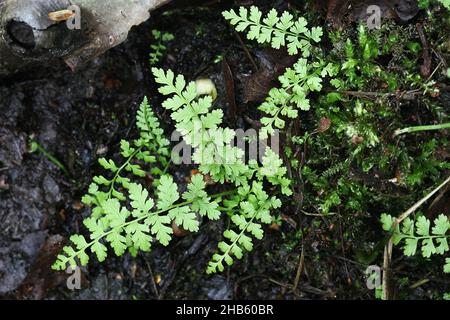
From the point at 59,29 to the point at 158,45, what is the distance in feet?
3.15

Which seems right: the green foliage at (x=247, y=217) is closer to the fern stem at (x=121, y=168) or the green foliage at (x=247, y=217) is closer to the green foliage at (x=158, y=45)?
the fern stem at (x=121, y=168)

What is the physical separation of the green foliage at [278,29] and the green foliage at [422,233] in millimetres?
1187

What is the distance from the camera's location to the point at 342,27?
3.04m

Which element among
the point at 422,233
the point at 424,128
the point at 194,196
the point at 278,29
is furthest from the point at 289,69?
the point at 422,233

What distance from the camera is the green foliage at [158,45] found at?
347 centimetres

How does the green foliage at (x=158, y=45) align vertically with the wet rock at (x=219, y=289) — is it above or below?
above

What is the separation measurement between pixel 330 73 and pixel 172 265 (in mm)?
1799

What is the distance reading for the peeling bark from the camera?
2.60 m

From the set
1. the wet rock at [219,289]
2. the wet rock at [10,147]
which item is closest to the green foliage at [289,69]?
the wet rock at [219,289]

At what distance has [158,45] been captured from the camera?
353cm

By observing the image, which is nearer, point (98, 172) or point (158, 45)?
point (158, 45)

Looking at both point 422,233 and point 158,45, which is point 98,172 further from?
point 422,233

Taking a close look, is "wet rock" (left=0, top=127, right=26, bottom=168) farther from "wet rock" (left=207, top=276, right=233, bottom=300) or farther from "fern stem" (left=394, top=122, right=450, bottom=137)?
"fern stem" (left=394, top=122, right=450, bottom=137)

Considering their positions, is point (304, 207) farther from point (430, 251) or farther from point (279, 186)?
point (430, 251)
